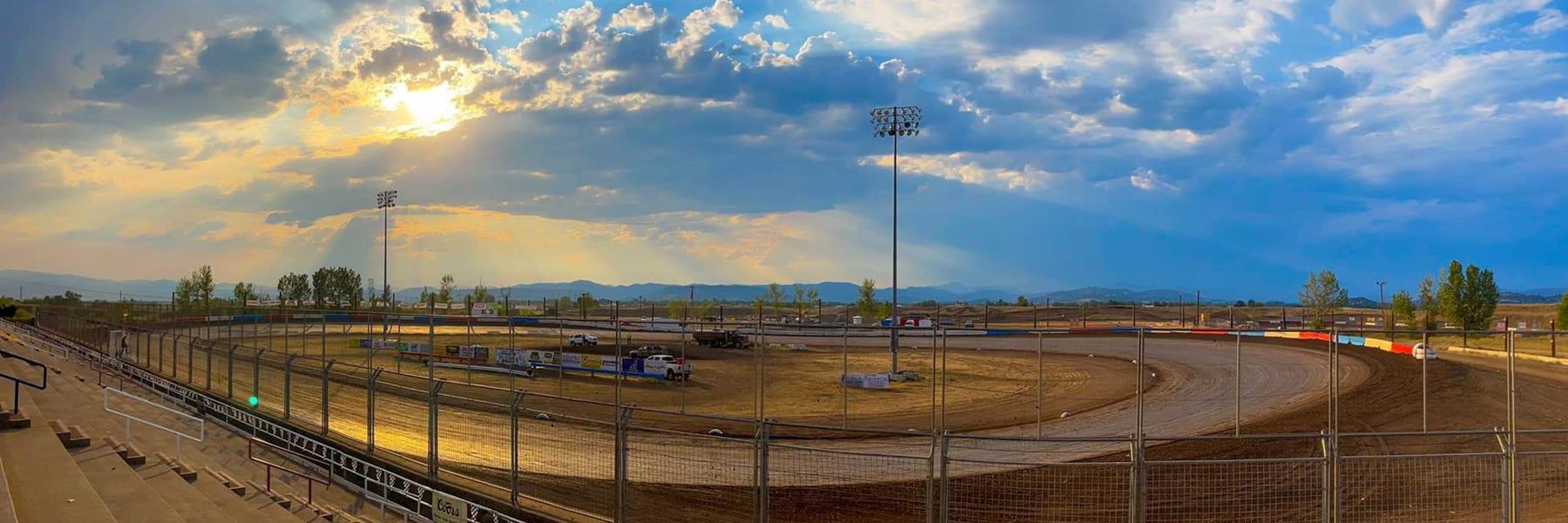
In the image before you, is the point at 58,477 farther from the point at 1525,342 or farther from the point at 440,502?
the point at 1525,342

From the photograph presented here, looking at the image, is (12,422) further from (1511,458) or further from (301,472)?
(1511,458)

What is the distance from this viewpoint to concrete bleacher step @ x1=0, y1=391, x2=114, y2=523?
36.1 ft

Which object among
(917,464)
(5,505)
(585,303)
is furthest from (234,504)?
(585,303)

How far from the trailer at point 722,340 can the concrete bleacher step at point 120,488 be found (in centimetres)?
4620

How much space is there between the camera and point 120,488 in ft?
43.5

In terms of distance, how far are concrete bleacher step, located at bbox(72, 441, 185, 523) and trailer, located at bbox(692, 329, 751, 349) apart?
46.2 meters

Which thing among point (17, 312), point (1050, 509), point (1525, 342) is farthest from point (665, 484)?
point (17, 312)

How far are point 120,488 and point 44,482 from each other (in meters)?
0.96

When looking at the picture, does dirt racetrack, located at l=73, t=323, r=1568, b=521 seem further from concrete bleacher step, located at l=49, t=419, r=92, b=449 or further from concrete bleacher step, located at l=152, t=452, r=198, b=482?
concrete bleacher step, located at l=49, t=419, r=92, b=449

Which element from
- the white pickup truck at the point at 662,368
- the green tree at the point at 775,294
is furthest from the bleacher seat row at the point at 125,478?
the green tree at the point at 775,294

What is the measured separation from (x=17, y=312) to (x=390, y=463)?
87078mm

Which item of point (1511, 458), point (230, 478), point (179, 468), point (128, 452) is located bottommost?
point (230, 478)

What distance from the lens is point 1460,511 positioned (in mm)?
14344

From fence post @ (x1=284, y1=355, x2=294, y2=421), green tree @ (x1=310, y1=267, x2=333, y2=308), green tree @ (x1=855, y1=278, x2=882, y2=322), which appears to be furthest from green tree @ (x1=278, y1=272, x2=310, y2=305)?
fence post @ (x1=284, y1=355, x2=294, y2=421)
